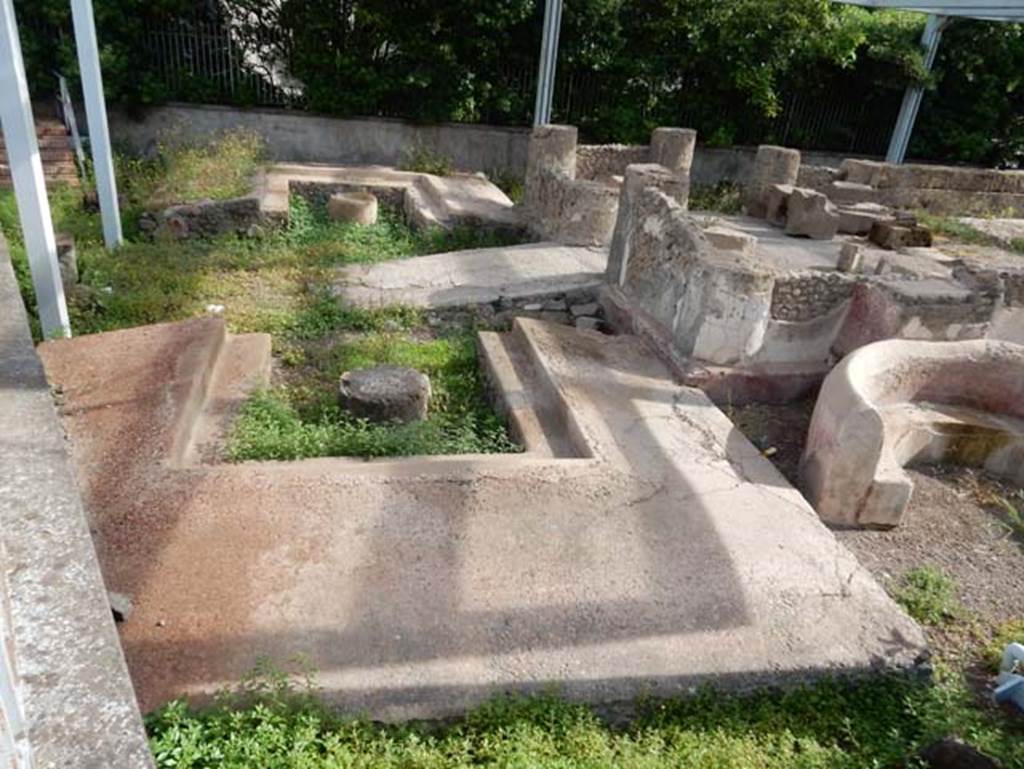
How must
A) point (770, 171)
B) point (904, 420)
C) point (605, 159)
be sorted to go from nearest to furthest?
point (904, 420) < point (605, 159) < point (770, 171)

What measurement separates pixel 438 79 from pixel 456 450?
35.1ft

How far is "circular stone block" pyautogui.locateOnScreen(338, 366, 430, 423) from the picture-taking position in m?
5.07

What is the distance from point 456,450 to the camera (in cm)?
466

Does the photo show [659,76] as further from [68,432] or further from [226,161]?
[68,432]

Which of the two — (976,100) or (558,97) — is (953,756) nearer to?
(558,97)

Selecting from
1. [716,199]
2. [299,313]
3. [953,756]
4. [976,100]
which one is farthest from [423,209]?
[976,100]

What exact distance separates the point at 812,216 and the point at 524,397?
7.82 meters

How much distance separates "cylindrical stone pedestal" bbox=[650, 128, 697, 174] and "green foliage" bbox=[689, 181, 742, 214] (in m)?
1.44

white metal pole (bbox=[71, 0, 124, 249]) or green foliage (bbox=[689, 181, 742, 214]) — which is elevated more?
white metal pole (bbox=[71, 0, 124, 249])

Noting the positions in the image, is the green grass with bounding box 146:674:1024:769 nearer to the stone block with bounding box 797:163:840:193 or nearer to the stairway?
the stairway

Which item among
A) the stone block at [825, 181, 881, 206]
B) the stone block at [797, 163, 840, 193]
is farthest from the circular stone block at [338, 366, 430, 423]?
the stone block at [797, 163, 840, 193]

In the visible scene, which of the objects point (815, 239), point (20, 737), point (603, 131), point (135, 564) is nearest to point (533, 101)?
point (603, 131)

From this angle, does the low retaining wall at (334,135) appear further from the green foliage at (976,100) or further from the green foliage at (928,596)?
the green foliage at (928,596)

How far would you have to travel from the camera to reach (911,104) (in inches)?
613
